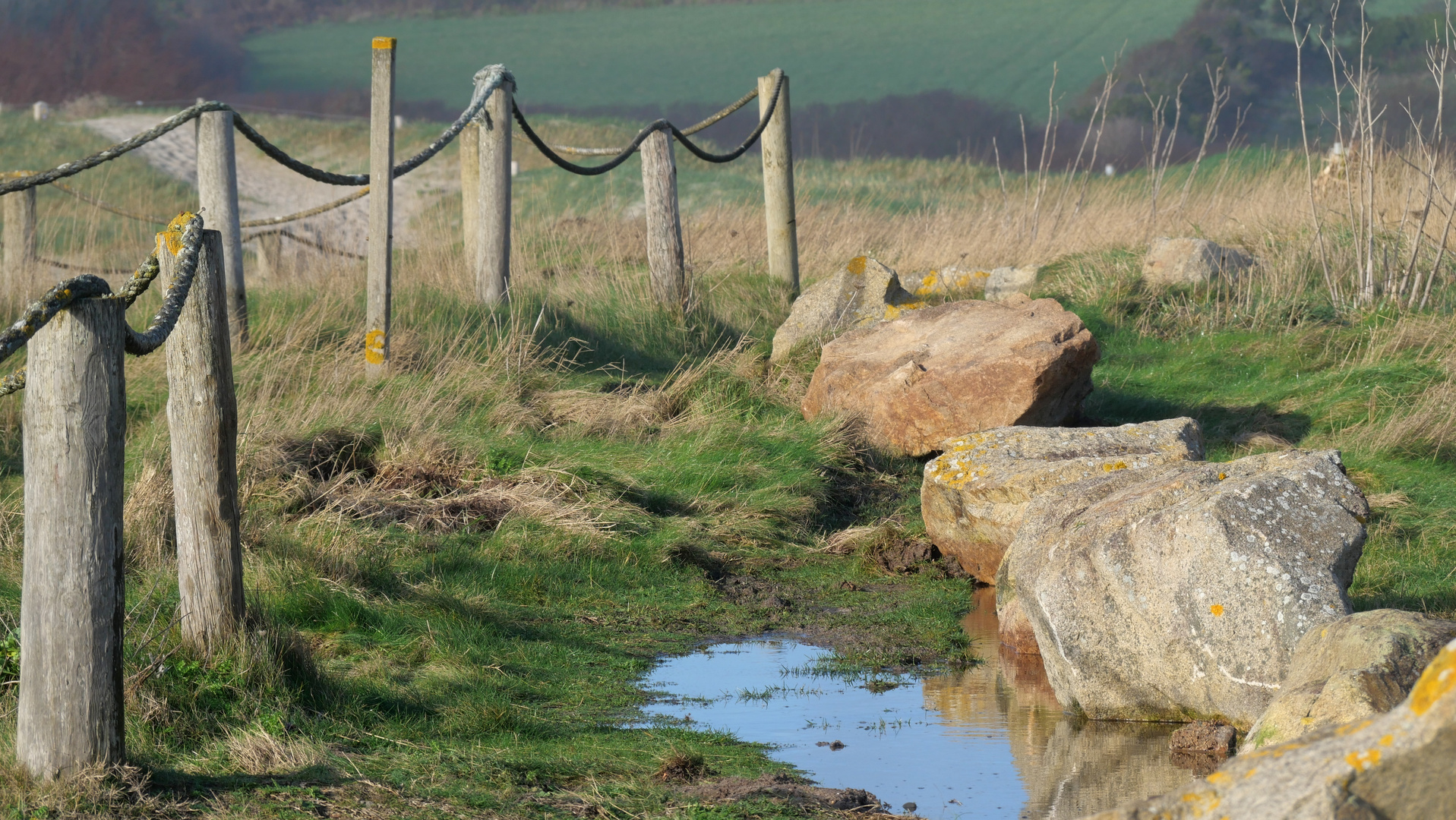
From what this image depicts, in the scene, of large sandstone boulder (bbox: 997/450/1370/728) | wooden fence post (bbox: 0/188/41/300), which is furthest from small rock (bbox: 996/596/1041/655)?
wooden fence post (bbox: 0/188/41/300)

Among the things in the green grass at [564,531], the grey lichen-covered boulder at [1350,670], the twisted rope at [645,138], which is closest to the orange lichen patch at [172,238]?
the green grass at [564,531]

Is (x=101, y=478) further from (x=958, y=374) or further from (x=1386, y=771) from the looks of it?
(x=958, y=374)

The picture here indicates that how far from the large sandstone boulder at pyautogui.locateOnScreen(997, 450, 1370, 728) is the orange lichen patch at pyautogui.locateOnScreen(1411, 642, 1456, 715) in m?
2.63

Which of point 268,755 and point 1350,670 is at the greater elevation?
point 1350,670

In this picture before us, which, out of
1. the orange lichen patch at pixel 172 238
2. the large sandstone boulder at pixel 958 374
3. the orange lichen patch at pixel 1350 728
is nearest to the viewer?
the orange lichen patch at pixel 1350 728

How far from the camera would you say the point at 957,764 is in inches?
165

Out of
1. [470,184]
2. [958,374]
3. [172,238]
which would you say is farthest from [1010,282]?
[172,238]

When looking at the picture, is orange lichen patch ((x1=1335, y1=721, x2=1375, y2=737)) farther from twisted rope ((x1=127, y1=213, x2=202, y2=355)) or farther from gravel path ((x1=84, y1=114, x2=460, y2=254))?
gravel path ((x1=84, y1=114, x2=460, y2=254))

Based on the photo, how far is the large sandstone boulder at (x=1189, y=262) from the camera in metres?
11.4

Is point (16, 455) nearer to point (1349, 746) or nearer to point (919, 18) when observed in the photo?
point (1349, 746)

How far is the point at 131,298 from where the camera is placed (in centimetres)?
371

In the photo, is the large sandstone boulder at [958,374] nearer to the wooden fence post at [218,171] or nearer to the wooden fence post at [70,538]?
the wooden fence post at [218,171]

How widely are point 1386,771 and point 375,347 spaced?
23.2 ft

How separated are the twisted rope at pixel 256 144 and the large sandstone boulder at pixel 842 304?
257cm
